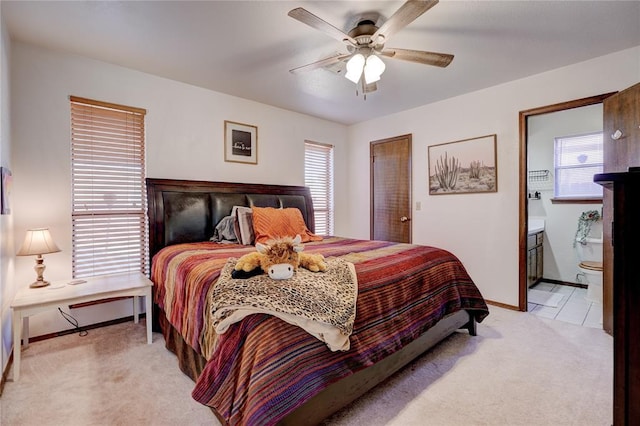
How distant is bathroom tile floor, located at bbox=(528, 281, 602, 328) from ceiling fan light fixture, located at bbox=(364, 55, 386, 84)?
2.99 meters

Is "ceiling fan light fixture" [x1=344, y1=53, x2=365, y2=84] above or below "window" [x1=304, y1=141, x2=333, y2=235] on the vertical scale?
above

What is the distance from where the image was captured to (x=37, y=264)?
92.6 inches

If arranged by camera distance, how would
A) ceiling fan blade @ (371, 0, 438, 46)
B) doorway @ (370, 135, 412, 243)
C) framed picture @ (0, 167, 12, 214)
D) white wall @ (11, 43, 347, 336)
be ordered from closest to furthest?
ceiling fan blade @ (371, 0, 438, 46), framed picture @ (0, 167, 12, 214), white wall @ (11, 43, 347, 336), doorway @ (370, 135, 412, 243)

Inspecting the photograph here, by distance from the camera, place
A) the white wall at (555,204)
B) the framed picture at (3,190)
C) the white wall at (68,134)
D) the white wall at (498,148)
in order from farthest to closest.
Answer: the white wall at (555,204) < the white wall at (498,148) < the white wall at (68,134) < the framed picture at (3,190)

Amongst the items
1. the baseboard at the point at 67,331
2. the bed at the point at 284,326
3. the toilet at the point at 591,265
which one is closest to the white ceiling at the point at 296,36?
the bed at the point at 284,326

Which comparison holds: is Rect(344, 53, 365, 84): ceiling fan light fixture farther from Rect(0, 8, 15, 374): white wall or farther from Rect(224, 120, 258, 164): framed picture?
Rect(0, 8, 15, 374): white wall

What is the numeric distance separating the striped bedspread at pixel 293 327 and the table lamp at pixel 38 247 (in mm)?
765

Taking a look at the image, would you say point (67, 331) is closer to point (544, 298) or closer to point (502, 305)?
point (502, 305)

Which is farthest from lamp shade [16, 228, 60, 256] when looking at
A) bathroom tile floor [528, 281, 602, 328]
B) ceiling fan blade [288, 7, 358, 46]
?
bathroom tile floor [528, 281, 602, 328]

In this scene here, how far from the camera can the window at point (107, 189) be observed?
2682 mm

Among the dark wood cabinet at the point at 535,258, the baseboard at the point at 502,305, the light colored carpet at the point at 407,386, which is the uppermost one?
the dark wood cabinet at the point at 535,258

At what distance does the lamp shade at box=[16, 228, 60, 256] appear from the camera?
2.18 metres

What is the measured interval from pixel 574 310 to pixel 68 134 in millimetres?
5403

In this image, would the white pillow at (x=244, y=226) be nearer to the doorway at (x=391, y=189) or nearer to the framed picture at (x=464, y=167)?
the doorway at (x=391, y=189)
